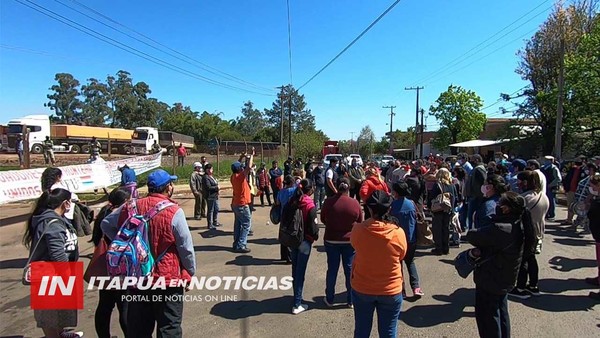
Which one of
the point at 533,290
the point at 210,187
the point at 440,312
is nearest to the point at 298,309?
the point at 440,312

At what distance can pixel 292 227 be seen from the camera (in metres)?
4.52

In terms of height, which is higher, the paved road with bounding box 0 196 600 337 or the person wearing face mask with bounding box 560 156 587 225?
the person wearing face mask with bounding box 560 156 587 225

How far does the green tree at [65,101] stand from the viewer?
83000 millimetres

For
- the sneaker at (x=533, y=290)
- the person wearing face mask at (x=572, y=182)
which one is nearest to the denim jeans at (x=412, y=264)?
the sneaker at (x=533, y=290)

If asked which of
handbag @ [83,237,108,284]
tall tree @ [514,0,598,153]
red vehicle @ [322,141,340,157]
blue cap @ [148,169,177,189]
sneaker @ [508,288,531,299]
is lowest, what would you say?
sneaker @ [508,288,531,299]

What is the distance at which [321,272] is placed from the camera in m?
5.93

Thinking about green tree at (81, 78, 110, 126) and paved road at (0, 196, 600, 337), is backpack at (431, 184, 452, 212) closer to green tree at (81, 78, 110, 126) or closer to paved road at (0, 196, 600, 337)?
paved road at (0, 196, 600, 337)

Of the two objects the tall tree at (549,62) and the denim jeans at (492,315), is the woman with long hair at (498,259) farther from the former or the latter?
the tall tree at (549,62)

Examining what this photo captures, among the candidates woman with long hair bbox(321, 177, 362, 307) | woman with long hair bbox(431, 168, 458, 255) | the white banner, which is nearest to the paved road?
woman with long hair bbox(431, 168, 458, 255)

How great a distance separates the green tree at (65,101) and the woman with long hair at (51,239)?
94182mm

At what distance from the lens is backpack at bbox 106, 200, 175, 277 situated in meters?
Result: 2.59

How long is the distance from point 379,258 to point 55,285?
2.95m

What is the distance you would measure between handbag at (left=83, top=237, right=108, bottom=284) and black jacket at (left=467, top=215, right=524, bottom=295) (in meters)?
3.37

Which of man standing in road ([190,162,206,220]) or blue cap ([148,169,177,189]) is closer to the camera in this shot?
blue cap ([148,169,177,189])
